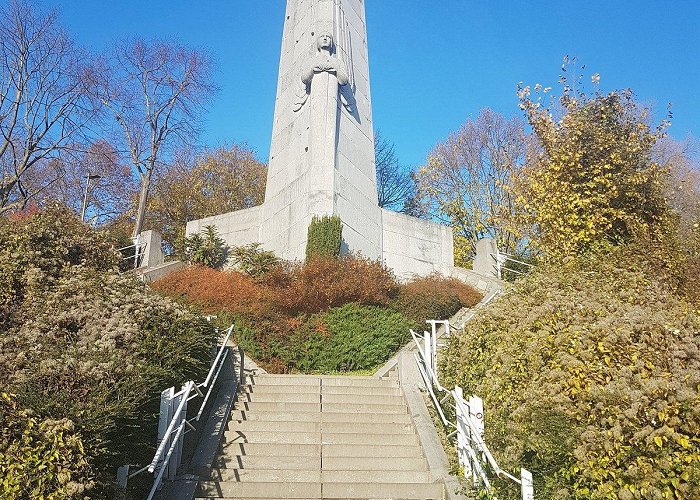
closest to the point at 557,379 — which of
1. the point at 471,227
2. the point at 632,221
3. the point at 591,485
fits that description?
the point at 591,485

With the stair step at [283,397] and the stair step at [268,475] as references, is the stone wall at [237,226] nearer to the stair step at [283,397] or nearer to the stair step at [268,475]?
the stair step at [283,397]

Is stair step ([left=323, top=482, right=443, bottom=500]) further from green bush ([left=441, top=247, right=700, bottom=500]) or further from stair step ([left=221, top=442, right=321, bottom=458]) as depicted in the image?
green bush ([left=441, top=247, right=700, bottom=500])

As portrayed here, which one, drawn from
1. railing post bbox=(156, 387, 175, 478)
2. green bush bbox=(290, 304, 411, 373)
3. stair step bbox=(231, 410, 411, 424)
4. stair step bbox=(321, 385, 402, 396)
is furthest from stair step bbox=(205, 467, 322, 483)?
green bush bbox=(290, 304, 411, 373)

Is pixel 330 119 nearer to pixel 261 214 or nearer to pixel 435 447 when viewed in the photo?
pixel 261 214

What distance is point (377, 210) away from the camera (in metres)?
18.6

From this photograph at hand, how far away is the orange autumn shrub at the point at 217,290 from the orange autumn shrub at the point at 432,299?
336cm

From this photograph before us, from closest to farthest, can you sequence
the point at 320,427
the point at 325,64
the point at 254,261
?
1. the point at 320,427
2. the point at 254,261
3. the point at 325,64

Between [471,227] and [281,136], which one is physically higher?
[281,136]

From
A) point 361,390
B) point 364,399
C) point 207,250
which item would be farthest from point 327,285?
point 207,250

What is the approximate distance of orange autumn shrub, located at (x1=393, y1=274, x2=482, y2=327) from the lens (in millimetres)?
13227

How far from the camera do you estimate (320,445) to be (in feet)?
22.4

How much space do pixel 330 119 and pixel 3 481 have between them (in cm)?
1473

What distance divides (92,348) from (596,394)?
15.9ft

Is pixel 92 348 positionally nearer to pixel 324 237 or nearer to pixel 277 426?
pixel 277 426
